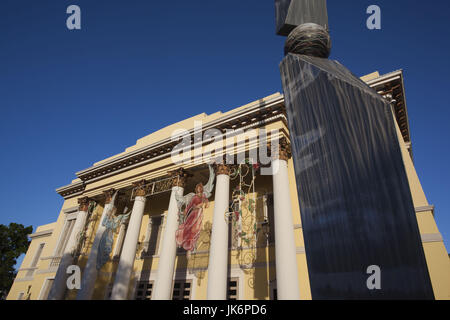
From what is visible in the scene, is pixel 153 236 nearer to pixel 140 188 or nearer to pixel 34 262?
pixel 140 188

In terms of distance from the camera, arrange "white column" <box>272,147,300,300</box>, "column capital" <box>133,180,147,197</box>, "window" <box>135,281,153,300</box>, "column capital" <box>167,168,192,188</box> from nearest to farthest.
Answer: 1. "white column" <box>272,147,300,300</box>
2. "column capital" <box>167,168,192,188</box>
3. "window" <box>135,281,153,300</box>
4. "column capital" <box>133,180,147,197</box>

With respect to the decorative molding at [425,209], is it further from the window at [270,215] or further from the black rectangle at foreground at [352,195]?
the black rectangle at foreground at [352,195]

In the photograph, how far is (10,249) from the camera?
26547 mm

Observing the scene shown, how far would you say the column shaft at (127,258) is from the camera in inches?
370

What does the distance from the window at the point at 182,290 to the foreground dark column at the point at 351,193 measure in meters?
9.91

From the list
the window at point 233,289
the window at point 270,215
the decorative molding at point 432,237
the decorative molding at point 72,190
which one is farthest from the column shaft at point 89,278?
the decorative molding at point 432,237

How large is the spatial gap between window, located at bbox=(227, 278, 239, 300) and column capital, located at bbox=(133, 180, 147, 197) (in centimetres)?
602

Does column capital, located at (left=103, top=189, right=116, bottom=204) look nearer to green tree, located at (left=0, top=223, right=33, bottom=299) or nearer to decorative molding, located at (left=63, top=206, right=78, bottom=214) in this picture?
decorative molding, located at (left=63, top=206, right=78, bottom=214)

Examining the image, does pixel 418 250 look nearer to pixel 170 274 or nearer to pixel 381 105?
pixel 381 105

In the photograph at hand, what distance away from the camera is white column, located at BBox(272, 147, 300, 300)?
6.35 m

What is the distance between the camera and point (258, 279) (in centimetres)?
884

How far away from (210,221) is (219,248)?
3.54 meters

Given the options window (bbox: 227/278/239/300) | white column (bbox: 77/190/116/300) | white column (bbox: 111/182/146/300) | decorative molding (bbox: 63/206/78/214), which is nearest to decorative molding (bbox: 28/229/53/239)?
decorative molding (bbox: 63/206/78/214)
